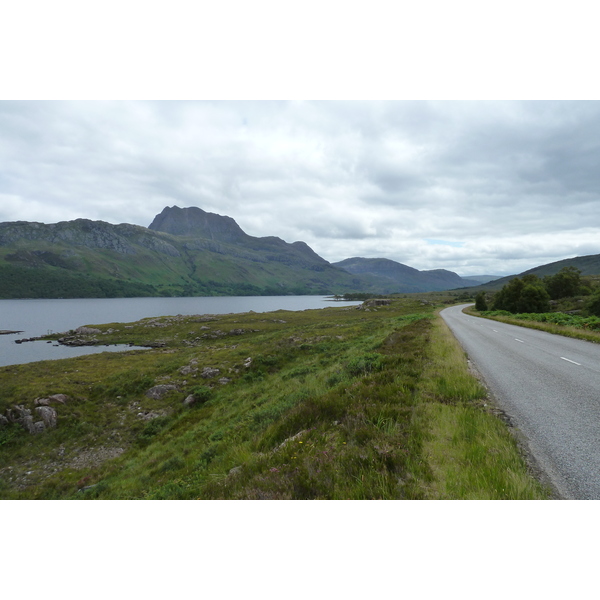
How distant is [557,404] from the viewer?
28.7 feet

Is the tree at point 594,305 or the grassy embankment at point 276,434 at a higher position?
the tree at point 594,305

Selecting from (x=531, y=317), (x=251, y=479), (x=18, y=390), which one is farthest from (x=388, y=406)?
(x=531, y=317)

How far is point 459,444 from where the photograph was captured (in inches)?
231

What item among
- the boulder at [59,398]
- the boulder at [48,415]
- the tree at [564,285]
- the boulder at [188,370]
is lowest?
the boulder at [48,415]

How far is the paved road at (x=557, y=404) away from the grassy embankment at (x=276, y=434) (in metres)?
0.65

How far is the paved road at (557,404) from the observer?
209 inches

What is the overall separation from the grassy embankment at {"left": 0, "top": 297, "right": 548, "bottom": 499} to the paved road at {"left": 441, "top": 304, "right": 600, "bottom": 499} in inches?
25.6

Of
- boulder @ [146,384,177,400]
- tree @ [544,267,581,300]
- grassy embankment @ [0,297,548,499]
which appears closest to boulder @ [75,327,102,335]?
grassy embankment @ [0,297,548,499]

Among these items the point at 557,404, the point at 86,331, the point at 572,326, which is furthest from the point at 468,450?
the point at 86,331

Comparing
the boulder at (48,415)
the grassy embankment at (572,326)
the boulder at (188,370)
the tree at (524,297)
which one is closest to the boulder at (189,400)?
the boulder at (188,370)

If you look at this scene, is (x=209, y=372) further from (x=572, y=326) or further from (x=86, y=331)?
(x=86, y=331)

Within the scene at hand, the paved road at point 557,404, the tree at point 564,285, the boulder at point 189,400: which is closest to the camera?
the paved road at point 557,404

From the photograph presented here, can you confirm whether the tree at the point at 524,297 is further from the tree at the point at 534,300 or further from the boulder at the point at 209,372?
the boulder at the point at 209,372

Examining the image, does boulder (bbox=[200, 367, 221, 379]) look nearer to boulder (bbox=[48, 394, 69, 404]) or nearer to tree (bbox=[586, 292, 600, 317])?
boulder (bbox=[48, 394, 69, 404])
